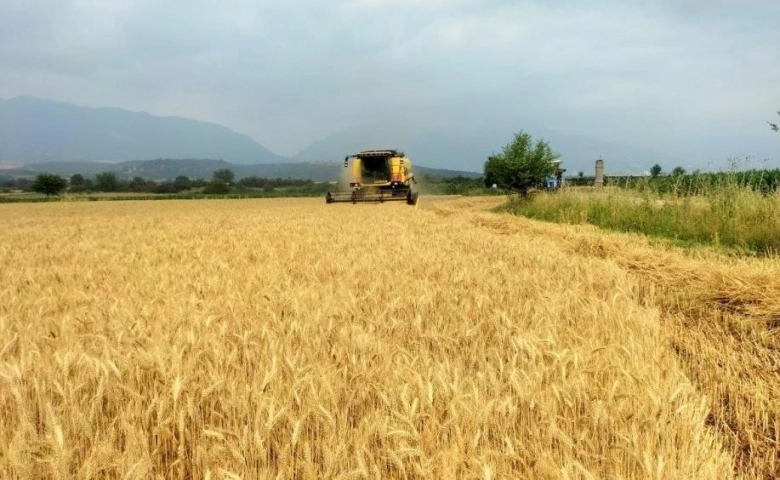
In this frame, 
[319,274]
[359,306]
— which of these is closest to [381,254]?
[319,274]

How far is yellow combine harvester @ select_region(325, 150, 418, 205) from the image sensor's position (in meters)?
30.6

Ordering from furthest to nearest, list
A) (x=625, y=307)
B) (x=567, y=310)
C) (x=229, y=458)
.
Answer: (x=625, y=307) < (x=567, y=310) < (x=229, y=458)

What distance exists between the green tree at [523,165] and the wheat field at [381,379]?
2497cm

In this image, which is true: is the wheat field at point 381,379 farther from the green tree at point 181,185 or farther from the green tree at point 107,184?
the green tree at point 107,184

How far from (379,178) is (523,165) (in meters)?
9.56

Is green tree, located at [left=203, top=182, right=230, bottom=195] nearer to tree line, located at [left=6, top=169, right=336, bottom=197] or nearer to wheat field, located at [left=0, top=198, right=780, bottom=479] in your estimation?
tree line, located at [left=6, top=169, right=336, bottom=197]

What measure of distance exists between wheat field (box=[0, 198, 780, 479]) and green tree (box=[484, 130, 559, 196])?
24974mm

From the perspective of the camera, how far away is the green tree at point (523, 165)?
2905 centimetres

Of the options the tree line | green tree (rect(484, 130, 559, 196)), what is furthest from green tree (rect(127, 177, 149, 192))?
green tree (rect(484, 130, 559, 196))

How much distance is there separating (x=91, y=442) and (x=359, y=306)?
6.70 ft

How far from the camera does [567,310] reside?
345 centimetres

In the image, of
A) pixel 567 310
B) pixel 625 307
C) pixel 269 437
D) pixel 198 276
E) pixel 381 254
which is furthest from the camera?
pixel 381 254

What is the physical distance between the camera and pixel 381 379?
207 cm

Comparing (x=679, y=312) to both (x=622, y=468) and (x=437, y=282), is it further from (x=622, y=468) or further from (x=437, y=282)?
(x=622, y=468)
